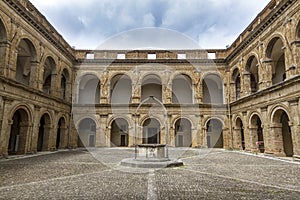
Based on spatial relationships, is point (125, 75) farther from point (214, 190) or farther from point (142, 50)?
point (214, 190)

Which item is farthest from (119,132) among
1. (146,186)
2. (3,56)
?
(146,186)

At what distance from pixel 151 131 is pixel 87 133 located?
25.0 ft

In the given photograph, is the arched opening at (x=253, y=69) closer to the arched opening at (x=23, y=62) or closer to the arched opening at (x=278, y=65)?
the arched opening at (x=278, y=65)

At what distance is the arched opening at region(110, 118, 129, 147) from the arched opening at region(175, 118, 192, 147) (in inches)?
239

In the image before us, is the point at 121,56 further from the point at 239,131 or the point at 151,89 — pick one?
the point at 239,131

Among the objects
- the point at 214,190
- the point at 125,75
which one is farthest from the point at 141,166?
the point at 125,75

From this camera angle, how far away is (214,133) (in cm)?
2508

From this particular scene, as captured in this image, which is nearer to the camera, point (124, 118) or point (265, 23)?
point (265, 23)

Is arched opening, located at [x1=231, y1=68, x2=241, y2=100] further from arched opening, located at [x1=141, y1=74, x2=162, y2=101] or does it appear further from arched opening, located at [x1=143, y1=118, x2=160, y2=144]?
arched opening, located at [x1=143, y1=118, x2=160, y2=144]

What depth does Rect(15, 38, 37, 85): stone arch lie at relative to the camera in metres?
16.2

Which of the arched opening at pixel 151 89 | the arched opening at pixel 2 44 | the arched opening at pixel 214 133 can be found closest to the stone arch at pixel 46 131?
the arched opening at pixel 2 44

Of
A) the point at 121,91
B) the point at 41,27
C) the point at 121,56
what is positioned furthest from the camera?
the point at 121,91

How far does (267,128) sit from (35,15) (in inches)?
771

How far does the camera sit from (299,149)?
12.3 metres
